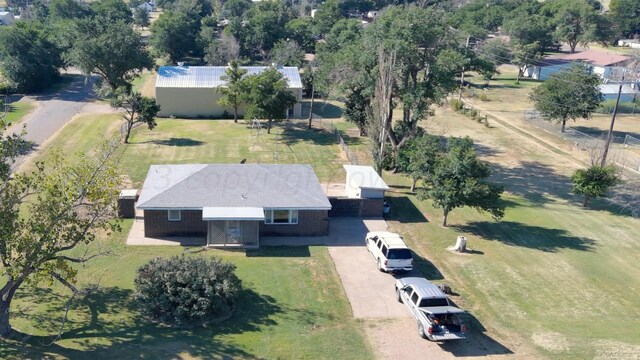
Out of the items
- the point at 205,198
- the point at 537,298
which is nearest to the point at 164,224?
the point at 205,198

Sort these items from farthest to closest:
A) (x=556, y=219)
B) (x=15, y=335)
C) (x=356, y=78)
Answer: (x=356, y=78) < (x=556, y=219) < (x=15, y=335)

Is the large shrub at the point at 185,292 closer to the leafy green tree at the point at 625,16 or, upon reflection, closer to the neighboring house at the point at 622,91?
the neighboring house at the point at 622,91

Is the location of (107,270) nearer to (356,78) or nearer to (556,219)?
(356,78)

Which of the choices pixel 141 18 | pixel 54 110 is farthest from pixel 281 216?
pixel 141 18

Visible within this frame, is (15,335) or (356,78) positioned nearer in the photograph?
(15,335)

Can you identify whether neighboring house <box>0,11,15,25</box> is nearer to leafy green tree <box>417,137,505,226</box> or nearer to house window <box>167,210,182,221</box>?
house window <box>167,210,182,221</box>

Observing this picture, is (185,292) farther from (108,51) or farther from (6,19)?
(6,19)
